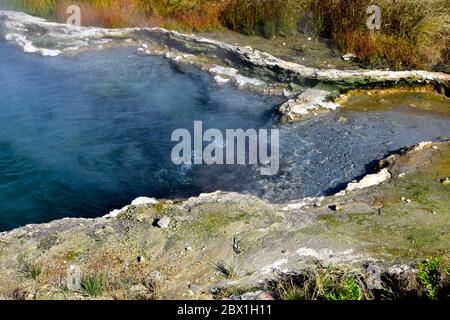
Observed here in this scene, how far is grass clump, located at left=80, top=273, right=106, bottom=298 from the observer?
466 cm

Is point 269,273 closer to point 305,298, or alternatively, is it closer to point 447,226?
point 305,298

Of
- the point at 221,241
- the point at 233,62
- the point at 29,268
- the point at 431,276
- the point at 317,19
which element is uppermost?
the point at 317,19

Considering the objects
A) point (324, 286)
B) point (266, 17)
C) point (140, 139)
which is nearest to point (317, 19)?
point (266, 17)

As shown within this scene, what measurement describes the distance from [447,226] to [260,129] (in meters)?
4.06

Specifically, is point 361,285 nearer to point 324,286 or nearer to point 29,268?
point 324,286

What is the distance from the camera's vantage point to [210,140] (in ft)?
28.2

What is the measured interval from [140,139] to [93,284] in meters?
4.30

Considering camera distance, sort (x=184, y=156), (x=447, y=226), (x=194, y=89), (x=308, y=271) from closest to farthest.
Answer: (x=308, y=271) < (x=447, y=226) < (x=184, y=156) < (x=194, y=89)

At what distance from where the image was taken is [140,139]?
28.5ft

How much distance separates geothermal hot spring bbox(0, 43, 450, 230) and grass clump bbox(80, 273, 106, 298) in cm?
213

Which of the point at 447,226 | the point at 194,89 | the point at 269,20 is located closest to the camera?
the point at 447,226

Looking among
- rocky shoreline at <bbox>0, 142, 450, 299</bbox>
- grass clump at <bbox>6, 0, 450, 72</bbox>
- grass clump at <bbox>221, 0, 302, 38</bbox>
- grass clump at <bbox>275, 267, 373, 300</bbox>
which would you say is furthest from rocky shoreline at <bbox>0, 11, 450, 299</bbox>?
grass clump at <bbox>221, 0, 302, 38</bbox>

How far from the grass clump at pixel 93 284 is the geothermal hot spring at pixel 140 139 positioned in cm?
213
